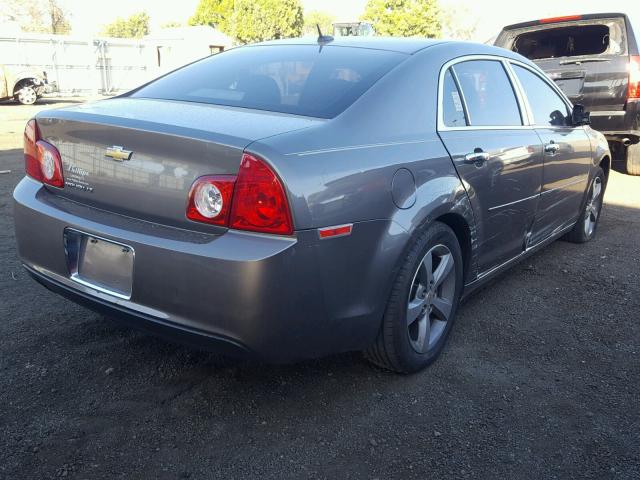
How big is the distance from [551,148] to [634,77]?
13.8 feet

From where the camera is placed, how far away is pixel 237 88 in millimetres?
3043

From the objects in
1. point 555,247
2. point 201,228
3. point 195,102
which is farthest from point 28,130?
point 555,247

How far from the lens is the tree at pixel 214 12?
62.3 meters

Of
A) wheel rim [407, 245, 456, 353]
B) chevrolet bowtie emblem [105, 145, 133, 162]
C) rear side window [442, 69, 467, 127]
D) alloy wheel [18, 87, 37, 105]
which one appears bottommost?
alloy wheel [18, 87, 37, 105]

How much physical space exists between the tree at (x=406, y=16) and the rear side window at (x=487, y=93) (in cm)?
4422

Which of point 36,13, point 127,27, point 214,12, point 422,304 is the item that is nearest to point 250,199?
point 422,304

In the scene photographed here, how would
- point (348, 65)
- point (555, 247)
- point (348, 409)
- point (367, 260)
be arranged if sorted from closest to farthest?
point (367, 260) → point (348, 409) → point (348, 65) → point (555, 247)

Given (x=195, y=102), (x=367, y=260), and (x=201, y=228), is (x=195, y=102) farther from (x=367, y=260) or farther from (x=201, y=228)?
(x=367, y=260)

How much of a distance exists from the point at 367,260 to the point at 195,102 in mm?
1153

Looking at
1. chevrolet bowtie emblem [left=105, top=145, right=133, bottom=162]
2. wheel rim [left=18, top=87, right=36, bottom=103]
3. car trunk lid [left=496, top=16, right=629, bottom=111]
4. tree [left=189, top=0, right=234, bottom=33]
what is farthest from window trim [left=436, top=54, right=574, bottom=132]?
tree [left=189, top=0, right=234, bottom=33]

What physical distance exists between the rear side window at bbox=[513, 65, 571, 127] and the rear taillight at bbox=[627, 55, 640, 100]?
11.1 feet

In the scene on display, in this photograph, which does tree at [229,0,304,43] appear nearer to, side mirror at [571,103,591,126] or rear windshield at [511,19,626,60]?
rear windshield at [511,19,626,60]

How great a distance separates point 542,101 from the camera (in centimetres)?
423

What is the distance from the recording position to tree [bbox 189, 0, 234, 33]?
62.3 meters
